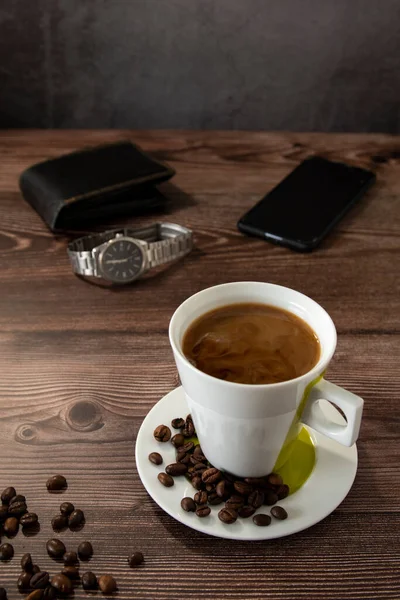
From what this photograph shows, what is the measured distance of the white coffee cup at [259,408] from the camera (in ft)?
1.99

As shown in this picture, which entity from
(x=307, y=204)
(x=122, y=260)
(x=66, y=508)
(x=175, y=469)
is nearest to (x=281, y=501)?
(x=175, y=469)

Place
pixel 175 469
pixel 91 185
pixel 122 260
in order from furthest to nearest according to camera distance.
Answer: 1. pixel 91 185
2. pixel 122 260
3. pixel 175 469

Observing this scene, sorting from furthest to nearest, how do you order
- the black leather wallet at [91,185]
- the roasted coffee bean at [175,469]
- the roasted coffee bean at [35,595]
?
the black leather wallet at [91,185] → the roasted coffee bean at [175,469] → the roasted coffee bean at [35,595]

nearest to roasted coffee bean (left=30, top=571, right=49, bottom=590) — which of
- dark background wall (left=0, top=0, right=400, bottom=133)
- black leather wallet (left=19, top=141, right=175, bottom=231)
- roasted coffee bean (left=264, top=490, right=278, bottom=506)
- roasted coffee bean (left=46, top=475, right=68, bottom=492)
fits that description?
roasted coffee bean (left=46, top=475, right=68, bottom=492)

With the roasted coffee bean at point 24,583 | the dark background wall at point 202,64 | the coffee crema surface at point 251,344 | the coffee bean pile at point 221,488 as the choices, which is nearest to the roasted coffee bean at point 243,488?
the coffee bean pile at point 221,488

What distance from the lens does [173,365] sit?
86cm

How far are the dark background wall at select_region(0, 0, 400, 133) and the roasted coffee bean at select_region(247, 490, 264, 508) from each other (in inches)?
54.7

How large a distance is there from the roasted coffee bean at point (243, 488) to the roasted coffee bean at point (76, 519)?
0.15 meters

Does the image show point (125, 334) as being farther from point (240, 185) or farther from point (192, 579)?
point (240, 185)

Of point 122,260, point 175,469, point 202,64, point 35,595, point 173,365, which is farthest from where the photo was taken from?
point 202,64

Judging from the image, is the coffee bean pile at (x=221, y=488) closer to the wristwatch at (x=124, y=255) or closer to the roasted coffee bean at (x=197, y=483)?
the roasted coffee bean at (x=197, y=483)

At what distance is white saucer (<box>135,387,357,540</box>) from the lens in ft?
2.04

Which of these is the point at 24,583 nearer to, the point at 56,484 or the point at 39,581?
the point at 39,581

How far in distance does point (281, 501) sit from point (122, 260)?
51 cm
